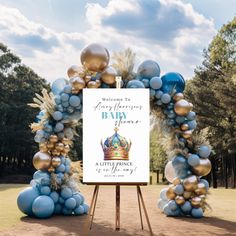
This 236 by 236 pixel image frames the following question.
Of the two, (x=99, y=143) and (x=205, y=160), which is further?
(x=205, y=160)

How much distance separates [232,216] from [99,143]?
634 centimetres

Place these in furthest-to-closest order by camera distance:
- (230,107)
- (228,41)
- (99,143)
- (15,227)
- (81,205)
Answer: (228,41) < (230,107) < (81,205) < (15,227) < (99,143)

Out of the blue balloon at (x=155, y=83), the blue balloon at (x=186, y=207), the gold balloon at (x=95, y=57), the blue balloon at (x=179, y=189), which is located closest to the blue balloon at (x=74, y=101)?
the gold balloon at (x=95, y=57)

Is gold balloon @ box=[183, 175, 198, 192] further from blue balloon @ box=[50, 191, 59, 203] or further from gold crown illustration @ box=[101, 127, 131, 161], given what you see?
Answer: gold crown illustration @ box=[101, 127, 131, 161]

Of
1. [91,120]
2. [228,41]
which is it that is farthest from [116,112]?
[228,41]

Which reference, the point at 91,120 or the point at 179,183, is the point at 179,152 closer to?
the point at 179,183

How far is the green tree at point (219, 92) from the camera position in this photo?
Answer: 29.3 meters

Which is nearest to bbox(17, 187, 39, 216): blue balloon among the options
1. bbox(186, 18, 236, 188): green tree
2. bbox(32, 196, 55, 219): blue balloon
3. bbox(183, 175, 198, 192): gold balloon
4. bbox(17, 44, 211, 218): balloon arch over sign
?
bbox(17, 44, 211, 218): balloon arch over sign

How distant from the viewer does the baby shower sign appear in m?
7.98

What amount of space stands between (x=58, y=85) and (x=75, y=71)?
67cm

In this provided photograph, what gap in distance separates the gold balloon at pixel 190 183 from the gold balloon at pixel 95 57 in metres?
3.98

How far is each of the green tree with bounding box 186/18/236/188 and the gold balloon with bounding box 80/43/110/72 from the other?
18615 millimetres

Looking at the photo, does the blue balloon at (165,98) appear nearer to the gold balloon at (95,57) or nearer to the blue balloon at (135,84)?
the blue balloon at (135,84)

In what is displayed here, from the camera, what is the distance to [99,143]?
26.4 ft
